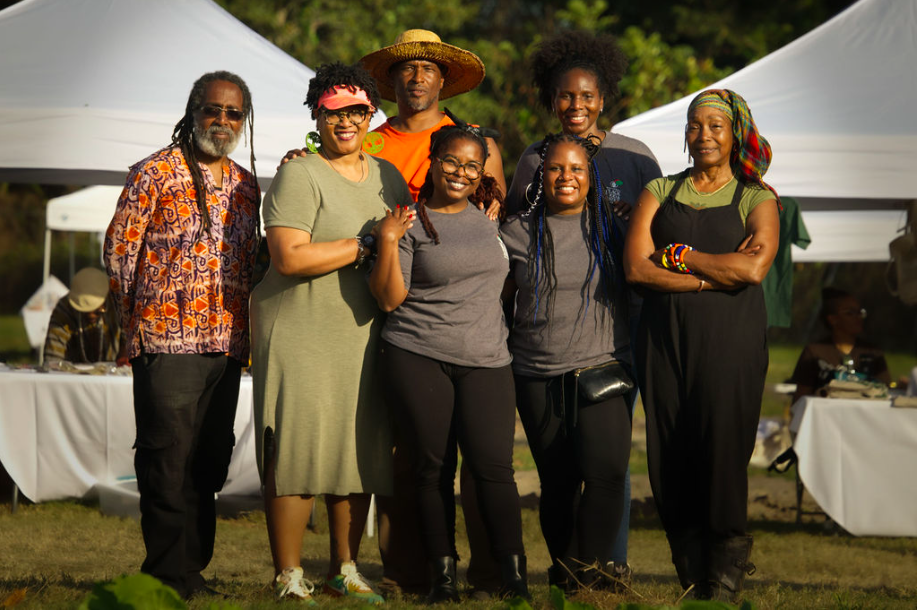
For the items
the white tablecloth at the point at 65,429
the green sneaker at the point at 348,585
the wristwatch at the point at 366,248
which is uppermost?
the wristwatch at the point at 366,248

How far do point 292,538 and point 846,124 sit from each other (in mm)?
4145

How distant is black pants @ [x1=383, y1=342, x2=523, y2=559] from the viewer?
3775 mm

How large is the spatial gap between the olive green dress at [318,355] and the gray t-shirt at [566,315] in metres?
0.53

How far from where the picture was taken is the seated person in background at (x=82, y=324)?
23.7 feet

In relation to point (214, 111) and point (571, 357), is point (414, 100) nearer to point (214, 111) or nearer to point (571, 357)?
point (214, 111)

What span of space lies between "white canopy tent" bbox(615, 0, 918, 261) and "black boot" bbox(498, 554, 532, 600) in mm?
3095

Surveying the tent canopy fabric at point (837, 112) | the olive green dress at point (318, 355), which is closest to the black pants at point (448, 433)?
the olive green dress at point (318, 355)

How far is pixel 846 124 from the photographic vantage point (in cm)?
630

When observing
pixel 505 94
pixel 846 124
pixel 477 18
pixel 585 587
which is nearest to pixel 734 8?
pixel 477 18

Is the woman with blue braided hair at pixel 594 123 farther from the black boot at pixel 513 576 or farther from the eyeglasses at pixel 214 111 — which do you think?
the eyeglasses at pixel 214 111

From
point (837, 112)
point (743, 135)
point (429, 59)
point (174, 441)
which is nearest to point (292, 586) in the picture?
point (174, 441)

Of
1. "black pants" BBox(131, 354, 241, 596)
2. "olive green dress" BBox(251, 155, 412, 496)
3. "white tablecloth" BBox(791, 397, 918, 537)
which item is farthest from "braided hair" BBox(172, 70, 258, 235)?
"white tablecloth" BBox(791, 397, 918, 537)

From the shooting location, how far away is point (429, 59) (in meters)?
4.48

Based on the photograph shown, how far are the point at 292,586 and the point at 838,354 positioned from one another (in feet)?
14.8
